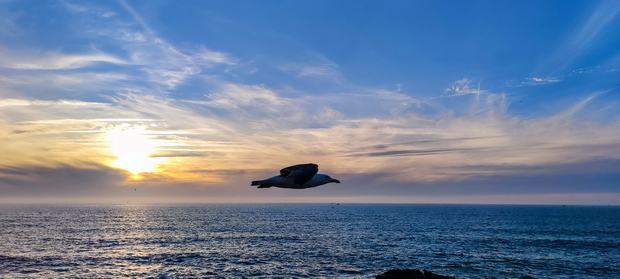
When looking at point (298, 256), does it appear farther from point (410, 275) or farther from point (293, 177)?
point (293, 177)

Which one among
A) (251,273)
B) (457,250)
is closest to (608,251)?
(457,250)

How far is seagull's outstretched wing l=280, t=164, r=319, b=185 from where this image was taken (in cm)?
1173

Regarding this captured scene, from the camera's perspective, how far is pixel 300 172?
11.8 meters

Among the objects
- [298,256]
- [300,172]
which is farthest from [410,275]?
[298,256]

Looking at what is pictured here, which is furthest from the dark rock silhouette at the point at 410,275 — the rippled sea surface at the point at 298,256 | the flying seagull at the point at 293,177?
the flying seagull at the point at 293,177

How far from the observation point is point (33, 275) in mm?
37781

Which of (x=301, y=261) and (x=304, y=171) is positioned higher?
(x=304, y=171)

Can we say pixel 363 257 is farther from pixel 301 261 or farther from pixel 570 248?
pixel 570 248

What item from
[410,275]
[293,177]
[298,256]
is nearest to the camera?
[293,177]

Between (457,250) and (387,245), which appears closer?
(457,250)

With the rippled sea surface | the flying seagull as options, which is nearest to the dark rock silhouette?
the rippled sea surface

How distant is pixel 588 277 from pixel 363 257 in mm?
22604

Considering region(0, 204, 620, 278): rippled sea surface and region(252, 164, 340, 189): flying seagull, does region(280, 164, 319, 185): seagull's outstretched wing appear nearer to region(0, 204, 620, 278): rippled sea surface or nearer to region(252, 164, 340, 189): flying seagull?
region(252, 164, 340, 189): flying seagull

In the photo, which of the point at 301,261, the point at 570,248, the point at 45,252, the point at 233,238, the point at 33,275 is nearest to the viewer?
the point at 33,275
